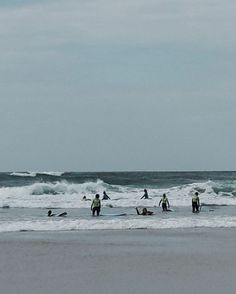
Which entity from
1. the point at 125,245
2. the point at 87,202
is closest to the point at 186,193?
the point at 87,202

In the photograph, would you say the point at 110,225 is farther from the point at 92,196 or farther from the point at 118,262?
the point at 92,196

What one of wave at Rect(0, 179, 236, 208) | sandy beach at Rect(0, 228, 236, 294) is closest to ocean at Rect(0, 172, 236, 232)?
wave at Rect(0, 179, 236, 208)

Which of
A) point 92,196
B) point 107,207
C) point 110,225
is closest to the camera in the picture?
point 110,225

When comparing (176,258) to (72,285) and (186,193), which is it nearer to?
(72,285)

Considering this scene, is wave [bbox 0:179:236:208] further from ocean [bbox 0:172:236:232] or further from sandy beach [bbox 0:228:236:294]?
sandy beach [bbox 0:228:236:294]

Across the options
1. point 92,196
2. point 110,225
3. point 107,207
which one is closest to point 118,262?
point 110,225

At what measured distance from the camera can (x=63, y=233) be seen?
835 inches

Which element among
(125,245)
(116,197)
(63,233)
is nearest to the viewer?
(125,245)

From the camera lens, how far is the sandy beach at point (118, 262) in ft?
39.3

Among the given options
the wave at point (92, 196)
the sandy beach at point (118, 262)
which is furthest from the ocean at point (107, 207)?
the sandy beach at point (118, 262)

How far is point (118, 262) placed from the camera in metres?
14.8

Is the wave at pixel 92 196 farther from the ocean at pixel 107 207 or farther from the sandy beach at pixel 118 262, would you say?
the sandy beach at pixel 118 262

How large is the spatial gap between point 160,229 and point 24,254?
7484 mm

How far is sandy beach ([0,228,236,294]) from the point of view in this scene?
11977 millimetres
